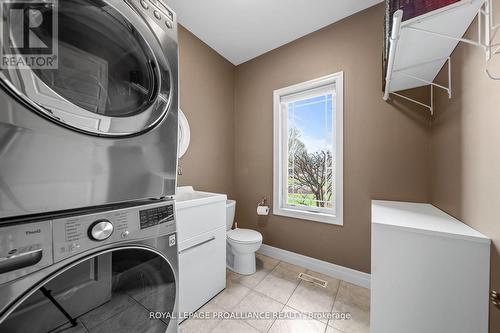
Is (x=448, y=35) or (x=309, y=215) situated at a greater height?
(x=448, y=35)

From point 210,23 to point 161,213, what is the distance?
1.99 m

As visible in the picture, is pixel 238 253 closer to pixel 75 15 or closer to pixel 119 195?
pixel 119 195

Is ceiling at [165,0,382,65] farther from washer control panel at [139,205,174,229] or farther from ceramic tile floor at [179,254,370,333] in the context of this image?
ceramic tile floor at [179,254,370,333]

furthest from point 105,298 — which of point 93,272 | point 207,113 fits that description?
point 207,113

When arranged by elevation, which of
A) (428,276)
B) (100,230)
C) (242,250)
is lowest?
(242,250)

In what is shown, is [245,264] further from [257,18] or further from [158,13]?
[257,18]

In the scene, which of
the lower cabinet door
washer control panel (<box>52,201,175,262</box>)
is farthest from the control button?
the lower cabinet door

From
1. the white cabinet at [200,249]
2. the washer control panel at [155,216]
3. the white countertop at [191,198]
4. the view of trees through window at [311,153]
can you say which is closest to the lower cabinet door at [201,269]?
the white cabinet at [200,249]

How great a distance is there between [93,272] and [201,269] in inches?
33.5

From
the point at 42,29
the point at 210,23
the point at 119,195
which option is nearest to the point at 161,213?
the point at 119,195

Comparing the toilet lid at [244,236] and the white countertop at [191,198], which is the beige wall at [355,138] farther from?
the white countertop at [191,198]

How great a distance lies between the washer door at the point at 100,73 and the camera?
0.48m

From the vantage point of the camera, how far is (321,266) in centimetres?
183

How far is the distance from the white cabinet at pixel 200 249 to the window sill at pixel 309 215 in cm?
83
